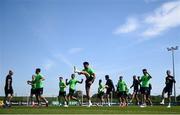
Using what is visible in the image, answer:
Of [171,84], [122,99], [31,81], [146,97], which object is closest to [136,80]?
[122,99]

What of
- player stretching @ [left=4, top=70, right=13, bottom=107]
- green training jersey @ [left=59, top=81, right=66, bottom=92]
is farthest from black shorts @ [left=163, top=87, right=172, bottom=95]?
player stretching @ [left=4, top=70, right=13, bottom=107]

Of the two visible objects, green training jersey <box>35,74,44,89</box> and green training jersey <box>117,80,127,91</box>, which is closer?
green training jersey <box>35,74,44,89</box>

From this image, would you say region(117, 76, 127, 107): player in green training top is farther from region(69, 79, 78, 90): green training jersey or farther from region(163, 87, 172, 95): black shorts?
region(163, 87, 172, 95): black shorts

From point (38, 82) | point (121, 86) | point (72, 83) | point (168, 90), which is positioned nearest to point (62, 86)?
point (72, 83)

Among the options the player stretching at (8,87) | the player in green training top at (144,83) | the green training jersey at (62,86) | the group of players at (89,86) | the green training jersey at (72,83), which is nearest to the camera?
the group of players at (89,86)

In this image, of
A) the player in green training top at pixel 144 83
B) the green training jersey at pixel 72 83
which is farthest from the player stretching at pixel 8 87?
the player in green training top at pixel 144 83

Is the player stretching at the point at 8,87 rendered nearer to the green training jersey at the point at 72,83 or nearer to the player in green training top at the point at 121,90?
the green training jersey at the point at 72,83

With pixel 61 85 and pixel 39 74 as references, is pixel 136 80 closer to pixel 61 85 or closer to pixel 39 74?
pixel 61 85

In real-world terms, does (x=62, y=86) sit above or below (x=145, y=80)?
below

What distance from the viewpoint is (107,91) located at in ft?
86.6

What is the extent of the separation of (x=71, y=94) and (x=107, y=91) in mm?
2967

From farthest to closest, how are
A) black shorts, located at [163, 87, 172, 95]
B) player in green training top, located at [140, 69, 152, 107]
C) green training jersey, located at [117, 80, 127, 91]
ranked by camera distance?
1. green training jersey, located at [117, 80, 127, 91]
2. player in green training top, located at [140, 69, 152, 107]
3. black shorts, located at [163, 87, 172, 95]

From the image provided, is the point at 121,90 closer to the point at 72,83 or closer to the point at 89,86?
the point at 72,83

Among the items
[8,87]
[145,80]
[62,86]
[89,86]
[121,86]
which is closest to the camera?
[89,86]
